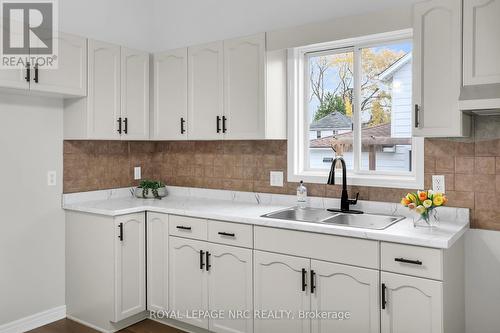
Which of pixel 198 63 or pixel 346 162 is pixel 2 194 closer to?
pixel 198 63

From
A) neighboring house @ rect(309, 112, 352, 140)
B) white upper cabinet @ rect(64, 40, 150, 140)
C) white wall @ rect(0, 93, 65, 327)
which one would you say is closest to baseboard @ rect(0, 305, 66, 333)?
white wall @ rect(0, 93, 65, 327)

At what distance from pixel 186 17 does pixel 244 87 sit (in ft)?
3.66

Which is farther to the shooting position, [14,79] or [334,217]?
[334,217]

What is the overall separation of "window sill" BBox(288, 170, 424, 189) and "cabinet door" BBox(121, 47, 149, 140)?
1.33 meters

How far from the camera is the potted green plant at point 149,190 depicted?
3.68m

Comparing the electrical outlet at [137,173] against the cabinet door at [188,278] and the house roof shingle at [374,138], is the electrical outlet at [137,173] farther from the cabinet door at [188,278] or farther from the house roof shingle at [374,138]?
the house roof shingle at [374,138]

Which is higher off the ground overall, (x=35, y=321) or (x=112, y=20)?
(x=112, y=20)

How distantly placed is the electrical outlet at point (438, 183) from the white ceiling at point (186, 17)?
3.65 feet

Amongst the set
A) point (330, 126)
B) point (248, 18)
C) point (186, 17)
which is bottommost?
point (330, 126)

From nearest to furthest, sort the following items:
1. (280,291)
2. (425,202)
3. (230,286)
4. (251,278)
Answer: (425,202) < (280,291) < (251,278) < (230,286)

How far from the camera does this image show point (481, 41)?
7.06ft

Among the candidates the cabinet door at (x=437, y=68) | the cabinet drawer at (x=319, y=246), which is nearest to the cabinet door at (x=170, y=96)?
the cabinet drawer at (x=319, y=246)

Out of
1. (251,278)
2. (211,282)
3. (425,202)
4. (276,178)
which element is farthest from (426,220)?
(211,282)

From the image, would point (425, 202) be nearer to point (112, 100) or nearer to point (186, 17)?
point (112, 100)
